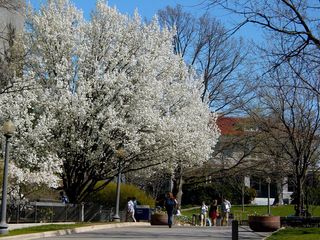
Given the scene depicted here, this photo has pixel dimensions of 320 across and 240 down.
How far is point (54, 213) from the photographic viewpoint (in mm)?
31547

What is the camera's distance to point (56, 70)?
35.0 m

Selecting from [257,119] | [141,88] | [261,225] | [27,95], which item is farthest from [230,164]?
[261,225]

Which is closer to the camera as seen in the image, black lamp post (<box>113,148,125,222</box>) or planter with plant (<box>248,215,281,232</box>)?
planter with plant (<box>248,215,281,232</box>)

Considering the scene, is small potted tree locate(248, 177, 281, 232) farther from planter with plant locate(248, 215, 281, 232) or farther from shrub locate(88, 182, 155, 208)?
shrub locate(88, 182, 155, 208)

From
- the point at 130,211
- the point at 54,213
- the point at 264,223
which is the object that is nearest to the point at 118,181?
the point at 130,211

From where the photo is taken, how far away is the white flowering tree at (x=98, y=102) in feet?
110

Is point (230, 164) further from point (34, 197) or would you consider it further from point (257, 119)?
point (34, 197)

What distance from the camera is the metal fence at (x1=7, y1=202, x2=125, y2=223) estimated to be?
29438 mm

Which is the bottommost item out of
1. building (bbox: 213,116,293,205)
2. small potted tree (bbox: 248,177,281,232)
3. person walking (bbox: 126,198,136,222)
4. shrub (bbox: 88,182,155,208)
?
small potted tree (bbox: 248,177,281,232)

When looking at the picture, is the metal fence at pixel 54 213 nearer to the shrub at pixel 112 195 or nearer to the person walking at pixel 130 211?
the person walking at pixel 130 211

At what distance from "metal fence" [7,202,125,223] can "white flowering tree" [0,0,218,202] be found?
158 centimetres

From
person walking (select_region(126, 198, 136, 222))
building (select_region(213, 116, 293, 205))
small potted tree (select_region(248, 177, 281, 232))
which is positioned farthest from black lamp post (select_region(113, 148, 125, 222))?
building (select_region(213, 116, 293, 205))

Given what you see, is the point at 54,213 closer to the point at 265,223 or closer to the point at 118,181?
the point at 118,181

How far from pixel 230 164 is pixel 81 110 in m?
20.6
